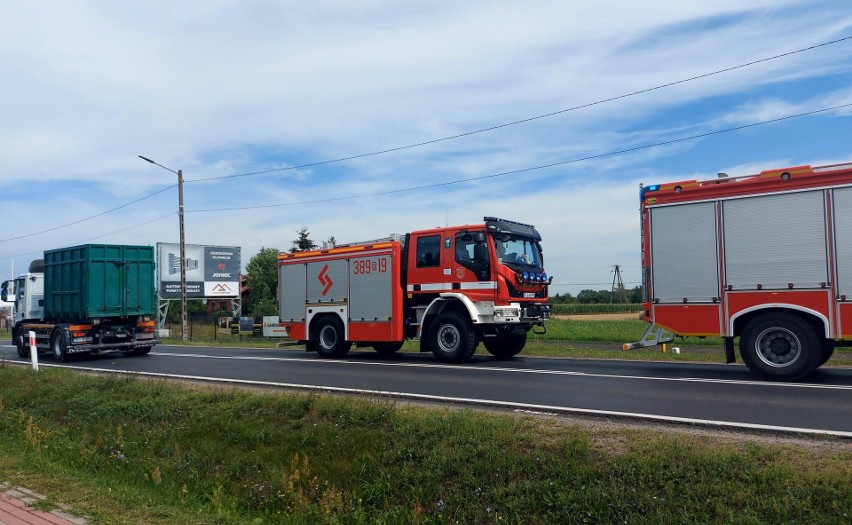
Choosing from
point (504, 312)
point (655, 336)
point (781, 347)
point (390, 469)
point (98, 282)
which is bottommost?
point (390, 469)

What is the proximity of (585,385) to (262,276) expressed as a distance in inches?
2833

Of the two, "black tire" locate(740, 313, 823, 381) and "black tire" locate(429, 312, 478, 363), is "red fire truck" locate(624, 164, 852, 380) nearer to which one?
"black tire" locate(740, 313, 823, 381)

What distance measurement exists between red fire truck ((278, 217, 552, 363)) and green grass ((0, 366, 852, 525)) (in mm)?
6970

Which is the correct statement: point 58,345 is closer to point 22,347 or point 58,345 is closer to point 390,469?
point 22,347

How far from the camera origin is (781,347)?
1169cm

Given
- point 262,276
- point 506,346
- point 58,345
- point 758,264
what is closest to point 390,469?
point 758,264

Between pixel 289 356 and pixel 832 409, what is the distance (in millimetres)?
14168

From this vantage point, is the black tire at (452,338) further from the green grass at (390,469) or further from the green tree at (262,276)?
the green tree at (262,276)

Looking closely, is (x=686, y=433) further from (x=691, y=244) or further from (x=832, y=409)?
(x=691, y=244)

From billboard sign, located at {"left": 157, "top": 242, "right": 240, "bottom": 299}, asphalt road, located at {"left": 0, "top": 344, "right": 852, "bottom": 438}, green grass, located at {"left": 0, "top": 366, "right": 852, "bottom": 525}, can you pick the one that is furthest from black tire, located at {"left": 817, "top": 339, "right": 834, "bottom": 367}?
billboard sign, located at {"left": 157, "top": 242, "right": 240, "bottom": 299}

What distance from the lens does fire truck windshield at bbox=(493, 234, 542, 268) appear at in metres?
16.0

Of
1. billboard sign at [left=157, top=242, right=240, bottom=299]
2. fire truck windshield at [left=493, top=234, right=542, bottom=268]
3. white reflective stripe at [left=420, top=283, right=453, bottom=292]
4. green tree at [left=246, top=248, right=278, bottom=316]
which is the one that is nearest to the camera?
fire truck windshield at [left=493, top=234, right=542, bottom=268]

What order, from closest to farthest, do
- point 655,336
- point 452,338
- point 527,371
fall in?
point 655,336
point 527,371
point 452,338

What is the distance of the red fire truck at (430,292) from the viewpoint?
623 inches
